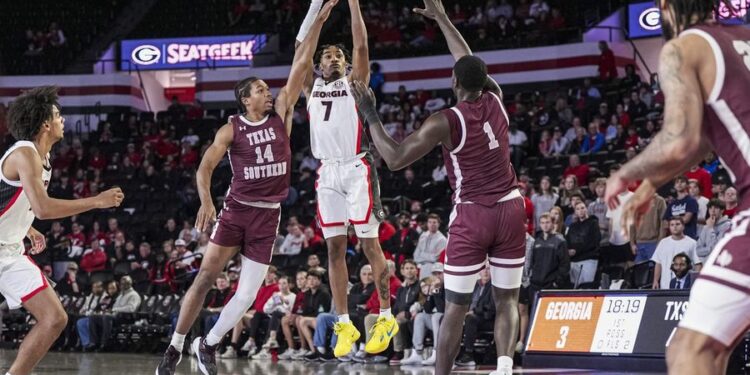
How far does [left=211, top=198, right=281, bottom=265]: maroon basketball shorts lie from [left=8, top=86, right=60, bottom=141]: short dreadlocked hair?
6.34 ft

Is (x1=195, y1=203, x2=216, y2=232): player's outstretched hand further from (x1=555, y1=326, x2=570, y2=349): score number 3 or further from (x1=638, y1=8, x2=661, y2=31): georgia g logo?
(x1=638, y1=8, x2=661, y2=31): georgia g logo

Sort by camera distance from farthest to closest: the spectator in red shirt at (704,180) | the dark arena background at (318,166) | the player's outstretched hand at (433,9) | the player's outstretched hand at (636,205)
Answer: the spectator in red shirt at (704,180) → the dark arena background at (318,166) → the player's outstretched hand at (433,9) → the player's outstretched hand at (636,205)

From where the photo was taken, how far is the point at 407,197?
63.9ft

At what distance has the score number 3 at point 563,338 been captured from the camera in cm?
1227

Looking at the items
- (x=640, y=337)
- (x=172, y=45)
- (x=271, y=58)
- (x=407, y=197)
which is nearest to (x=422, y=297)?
(x=640, y=337)

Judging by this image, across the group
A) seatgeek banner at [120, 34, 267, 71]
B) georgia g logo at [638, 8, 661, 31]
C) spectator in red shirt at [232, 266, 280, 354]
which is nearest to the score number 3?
spectator in red shirt at [232, 266, 280, 354]

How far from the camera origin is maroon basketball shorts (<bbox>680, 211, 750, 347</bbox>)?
3879mm

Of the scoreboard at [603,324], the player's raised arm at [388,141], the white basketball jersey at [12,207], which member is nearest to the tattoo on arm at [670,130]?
the player's raised arm at [388,141]

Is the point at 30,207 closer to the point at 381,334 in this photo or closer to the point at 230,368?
the point at 381,334

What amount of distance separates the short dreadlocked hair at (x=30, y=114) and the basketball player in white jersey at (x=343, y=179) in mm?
2470

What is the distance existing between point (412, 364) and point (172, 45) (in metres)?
19.6

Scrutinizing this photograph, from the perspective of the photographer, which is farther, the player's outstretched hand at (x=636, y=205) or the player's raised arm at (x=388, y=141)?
the player's raised arm at (x=388, y=141)

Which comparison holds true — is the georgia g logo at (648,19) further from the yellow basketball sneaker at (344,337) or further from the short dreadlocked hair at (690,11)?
the short dreadlocked hair at (690,11)

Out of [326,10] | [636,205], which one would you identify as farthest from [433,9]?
[636,205]
